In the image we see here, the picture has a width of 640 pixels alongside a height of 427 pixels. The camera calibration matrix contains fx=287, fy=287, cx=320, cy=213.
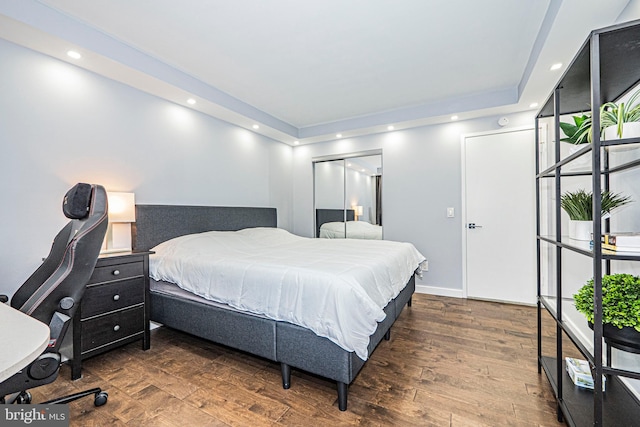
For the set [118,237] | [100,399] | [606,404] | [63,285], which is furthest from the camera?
[118,237]

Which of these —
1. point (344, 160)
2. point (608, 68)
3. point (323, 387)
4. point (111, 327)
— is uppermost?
point (344, 160)

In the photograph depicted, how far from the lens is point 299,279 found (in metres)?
1.86

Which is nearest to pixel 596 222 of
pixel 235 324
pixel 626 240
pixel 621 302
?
pixel 626 240

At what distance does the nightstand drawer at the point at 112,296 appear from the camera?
6.86 feet

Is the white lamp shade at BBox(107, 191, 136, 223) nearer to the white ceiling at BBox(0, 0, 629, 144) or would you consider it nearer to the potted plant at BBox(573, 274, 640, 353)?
the white ceiling at BBox(0, 0, 629, 144)

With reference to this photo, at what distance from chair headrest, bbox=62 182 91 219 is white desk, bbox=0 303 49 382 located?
0.73m

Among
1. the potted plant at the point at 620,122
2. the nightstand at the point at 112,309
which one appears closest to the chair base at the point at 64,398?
the nightstand at the point at 112,309

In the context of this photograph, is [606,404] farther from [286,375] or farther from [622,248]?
[286,375]

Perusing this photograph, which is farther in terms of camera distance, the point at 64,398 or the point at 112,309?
the point at 112,309

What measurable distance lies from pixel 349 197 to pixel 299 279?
3100mm

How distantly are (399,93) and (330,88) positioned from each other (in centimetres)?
88

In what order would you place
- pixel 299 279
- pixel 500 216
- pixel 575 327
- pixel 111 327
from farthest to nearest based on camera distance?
pixel 500 216
pixel 111 327
pixel 299 279
pixel 575 327

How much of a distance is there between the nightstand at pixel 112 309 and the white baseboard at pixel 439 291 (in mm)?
3419

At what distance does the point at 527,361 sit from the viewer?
222cm
